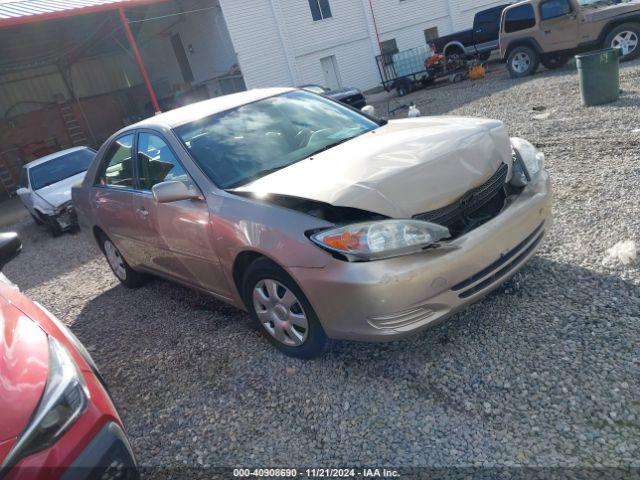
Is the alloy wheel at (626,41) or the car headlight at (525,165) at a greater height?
the car headlight at (525,165)

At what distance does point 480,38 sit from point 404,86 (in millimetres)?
3368

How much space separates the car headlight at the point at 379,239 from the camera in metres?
2.51

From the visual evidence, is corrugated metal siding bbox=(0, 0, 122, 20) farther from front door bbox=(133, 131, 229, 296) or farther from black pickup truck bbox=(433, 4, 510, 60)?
front door bbox=(133, 131, 229, 296)

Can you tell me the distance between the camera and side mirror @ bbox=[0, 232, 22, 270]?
10.7 feet

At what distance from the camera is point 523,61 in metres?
13.1

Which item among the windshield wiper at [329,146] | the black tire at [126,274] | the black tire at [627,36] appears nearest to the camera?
the windshield wiper at [329,146]

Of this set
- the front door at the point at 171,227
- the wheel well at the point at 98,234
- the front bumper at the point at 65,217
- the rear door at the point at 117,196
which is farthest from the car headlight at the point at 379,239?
the front bumper at the point at 65,217

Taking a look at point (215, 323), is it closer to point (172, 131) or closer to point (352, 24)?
point (172, 131)

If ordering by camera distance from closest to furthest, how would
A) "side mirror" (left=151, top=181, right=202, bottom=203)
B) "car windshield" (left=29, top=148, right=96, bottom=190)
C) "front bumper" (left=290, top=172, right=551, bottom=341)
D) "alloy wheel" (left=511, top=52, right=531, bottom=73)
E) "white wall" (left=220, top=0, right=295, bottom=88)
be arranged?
"front bumper" (left=290, top=172, right=551, bottom=341), "side mirror" (left=151, top=181, right=202, bottom=203), "car windshield" (left=29, top=148, right=96, bottom=190), "alloy wheel" (left=511, top=52, right=531, bottom=73), "white wall" (left=220, top=0, right=295, bottom=88)

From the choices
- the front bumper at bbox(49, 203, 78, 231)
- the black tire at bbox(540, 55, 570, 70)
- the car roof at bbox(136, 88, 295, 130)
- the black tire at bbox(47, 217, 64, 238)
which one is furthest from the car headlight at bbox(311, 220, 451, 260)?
the black tire at bbox(540, 55, 570, 70)

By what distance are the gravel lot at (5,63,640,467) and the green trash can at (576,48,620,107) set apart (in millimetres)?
3953

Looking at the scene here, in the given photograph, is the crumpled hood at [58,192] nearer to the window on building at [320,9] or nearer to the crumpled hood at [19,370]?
the crumpled hood at [19,370]

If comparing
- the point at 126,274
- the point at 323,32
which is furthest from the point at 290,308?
the point at 323,32

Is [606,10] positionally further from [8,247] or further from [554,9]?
[8,247]
